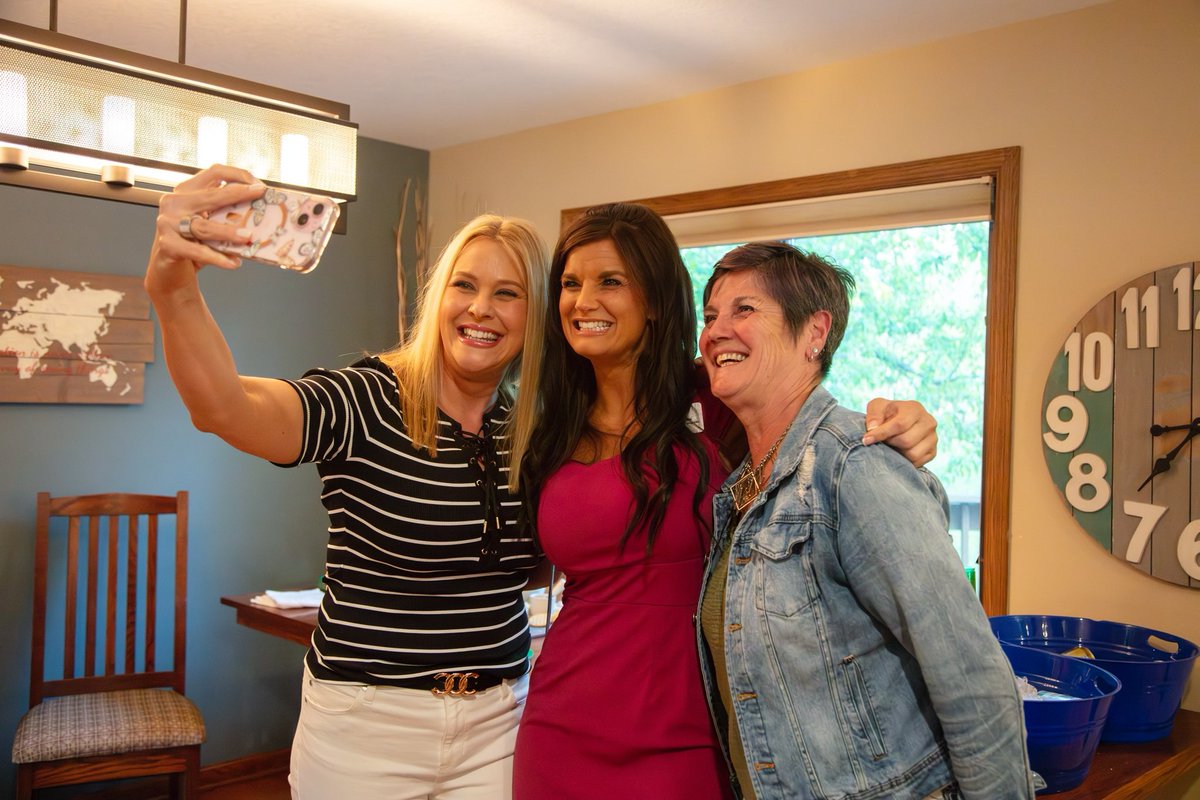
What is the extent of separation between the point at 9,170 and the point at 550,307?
1.16 m

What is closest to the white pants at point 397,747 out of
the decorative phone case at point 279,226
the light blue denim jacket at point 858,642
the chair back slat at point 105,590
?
the light blue denim jacket at point 858,642

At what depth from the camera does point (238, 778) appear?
13.6 feet

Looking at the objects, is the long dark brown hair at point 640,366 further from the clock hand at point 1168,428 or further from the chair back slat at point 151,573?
the chair back slat at point 151,573

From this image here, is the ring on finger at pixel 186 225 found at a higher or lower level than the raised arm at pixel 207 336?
higher

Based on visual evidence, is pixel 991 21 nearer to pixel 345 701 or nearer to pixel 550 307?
pixel 550 307

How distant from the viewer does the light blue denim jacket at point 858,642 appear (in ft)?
3.86

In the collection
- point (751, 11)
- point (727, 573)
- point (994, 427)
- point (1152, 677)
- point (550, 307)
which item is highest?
point (751, 11)

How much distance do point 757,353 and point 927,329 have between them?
221cm

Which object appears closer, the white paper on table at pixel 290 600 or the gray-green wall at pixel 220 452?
the white paper on table at pixel 290 600

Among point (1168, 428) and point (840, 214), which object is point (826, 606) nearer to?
point (1168, 428)

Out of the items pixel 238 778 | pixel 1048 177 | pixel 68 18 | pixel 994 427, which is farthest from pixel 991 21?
pixel 238 778

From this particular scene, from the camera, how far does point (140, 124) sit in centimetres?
202

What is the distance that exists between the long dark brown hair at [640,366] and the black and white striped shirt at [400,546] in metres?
0.11

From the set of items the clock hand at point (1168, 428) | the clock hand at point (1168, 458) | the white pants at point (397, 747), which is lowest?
the white pants at point (397, 747)
